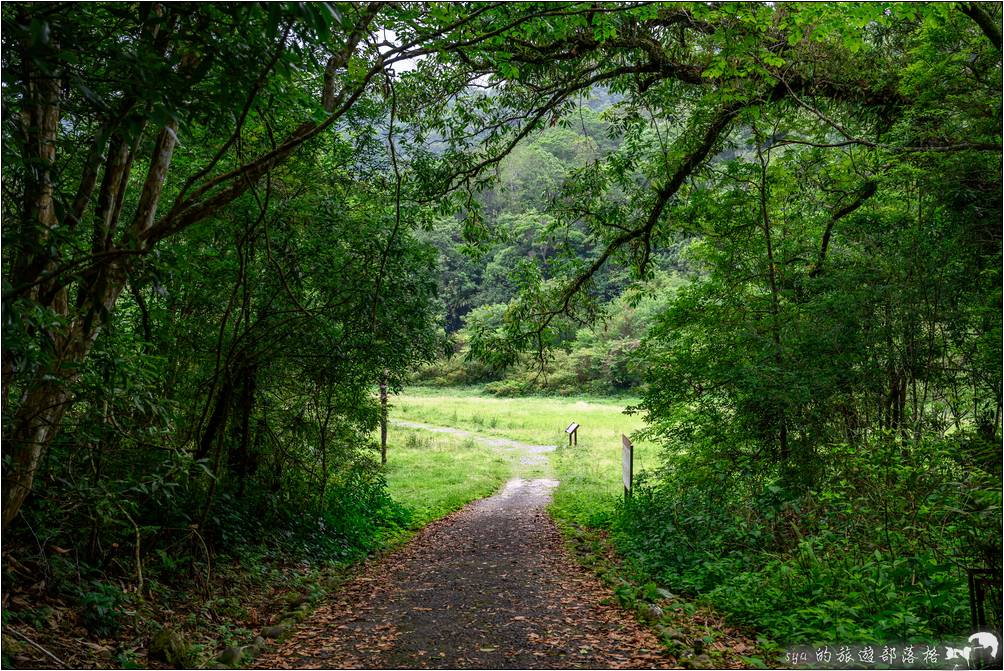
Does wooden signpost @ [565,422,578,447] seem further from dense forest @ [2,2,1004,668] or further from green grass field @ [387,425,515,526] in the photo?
dense forest @ [2,2,1004,668]

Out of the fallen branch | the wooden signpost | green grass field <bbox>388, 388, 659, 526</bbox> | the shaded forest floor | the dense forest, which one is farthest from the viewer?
the wooden signpost

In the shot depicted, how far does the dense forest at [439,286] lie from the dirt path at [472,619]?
78cm

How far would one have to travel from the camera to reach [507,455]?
22.4 meters

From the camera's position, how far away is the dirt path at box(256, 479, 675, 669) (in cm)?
482

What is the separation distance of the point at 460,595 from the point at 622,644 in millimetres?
2023

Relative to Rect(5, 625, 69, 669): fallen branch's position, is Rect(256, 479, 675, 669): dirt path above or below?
below

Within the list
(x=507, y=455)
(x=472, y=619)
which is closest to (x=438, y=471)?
(x=507, y=455)

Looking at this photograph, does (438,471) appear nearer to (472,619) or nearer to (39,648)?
(472,619)

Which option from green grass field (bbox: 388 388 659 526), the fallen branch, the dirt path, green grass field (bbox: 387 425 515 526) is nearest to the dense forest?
the fallen branch

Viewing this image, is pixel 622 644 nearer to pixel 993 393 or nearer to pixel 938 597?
pixel 938 597

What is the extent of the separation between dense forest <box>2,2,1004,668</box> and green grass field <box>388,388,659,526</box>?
3.05 m

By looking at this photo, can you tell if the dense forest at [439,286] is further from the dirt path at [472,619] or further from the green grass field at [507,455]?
the green grass field at [507,455]

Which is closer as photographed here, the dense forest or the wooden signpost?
the dense forest

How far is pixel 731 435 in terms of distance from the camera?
8.59m
